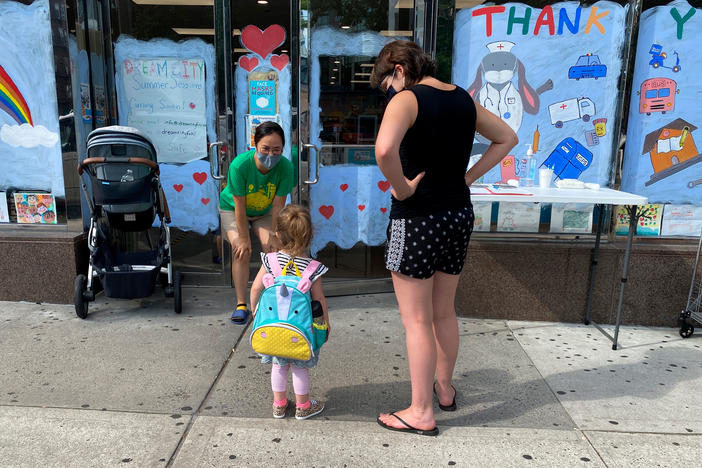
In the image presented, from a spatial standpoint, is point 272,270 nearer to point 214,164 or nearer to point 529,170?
point 214,164

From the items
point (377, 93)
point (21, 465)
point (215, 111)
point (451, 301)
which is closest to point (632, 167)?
point (377, 93)

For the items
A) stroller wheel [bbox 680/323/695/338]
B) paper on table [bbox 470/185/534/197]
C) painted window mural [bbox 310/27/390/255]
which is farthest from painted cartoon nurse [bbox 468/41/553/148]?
stroller wheel [bbox 680/323/695/338]

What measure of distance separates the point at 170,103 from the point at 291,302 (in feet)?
9.82

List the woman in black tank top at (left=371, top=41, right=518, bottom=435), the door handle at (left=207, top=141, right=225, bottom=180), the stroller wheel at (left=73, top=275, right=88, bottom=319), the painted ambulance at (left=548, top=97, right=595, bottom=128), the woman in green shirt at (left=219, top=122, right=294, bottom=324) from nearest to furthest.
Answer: the woman in black tank top at (left=371, top=41, right=518, bottom=435)
the woman in green shirt at (left=219, top=122, right=294, bottom=324)
the stroller wheel at (left=73, top=275, right=88, bottom=319)
the painted ambulance at (left=548, top=97, right=595, bottom=128)
the door handle at (left=207, top=141, right=225, bottom=180)

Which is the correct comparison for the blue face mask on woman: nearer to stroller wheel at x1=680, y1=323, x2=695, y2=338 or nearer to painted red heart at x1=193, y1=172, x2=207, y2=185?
painted red heart at x1=193, y1=172, x2=207, y2=185

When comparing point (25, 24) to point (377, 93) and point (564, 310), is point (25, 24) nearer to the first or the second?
point (377, 93)

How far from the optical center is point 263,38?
4.71 m

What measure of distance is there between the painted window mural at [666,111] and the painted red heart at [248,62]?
10.3ft

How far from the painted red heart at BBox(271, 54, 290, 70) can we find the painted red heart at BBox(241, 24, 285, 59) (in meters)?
0.07

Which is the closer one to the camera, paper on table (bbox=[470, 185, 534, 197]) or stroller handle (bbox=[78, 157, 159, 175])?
paper on table (bbox=[470, 185, 534, 197])

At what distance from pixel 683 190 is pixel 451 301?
278 centimetres

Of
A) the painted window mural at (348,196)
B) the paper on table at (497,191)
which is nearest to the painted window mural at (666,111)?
the paper on table at (497,191)

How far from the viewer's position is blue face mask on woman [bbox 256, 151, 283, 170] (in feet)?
12.8

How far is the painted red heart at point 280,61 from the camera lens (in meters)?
4.74
